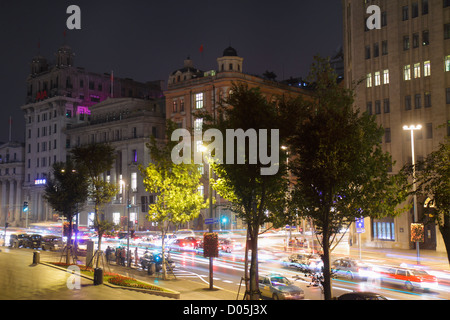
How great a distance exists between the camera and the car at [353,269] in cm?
3641

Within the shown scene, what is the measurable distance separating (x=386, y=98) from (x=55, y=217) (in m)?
84.7

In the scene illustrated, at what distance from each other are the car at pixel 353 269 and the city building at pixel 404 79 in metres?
20.1

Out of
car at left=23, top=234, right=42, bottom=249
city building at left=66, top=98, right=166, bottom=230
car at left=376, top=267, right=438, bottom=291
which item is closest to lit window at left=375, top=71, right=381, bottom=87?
car at left=376, top=267, right=438, bottom=291

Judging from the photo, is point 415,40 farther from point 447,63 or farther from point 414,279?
point 414,279

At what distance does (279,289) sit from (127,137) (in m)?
78.2

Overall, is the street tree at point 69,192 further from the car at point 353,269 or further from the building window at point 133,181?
the building window at point 133,181

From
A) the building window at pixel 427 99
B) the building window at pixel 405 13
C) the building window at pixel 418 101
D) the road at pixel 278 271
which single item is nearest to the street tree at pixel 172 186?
the road at pixel 278 271

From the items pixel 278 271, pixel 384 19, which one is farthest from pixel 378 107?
pixel 278 271

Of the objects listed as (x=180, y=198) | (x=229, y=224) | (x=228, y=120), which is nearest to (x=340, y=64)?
(x=229, y=224)

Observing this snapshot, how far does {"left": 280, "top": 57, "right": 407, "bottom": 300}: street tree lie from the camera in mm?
19438

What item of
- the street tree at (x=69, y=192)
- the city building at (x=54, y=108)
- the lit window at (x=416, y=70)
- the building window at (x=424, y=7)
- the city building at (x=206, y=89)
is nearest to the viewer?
the street tree at (x=69, y=192)

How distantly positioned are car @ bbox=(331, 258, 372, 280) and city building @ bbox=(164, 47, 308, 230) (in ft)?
140

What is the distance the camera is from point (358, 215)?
2277 cm
